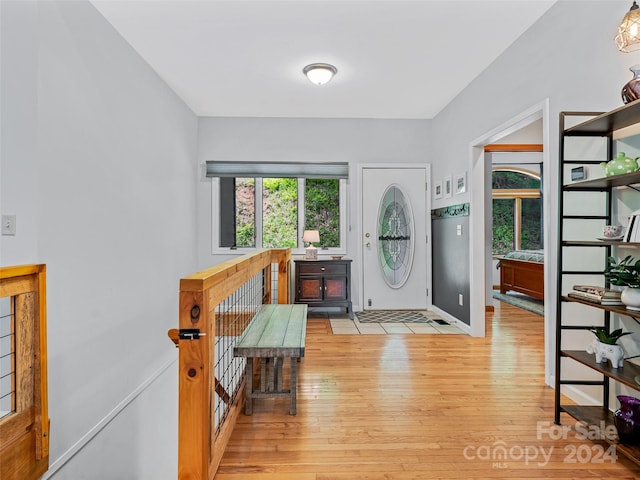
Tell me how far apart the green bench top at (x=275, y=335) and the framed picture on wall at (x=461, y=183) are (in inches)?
90.3

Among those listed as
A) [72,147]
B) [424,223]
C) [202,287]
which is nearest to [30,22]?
[72,147]

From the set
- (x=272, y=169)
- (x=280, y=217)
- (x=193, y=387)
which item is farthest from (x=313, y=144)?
(x=193, y=387)

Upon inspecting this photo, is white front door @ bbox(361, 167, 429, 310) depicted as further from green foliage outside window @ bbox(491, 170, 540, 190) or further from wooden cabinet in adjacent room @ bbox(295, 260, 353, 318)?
green foliage outside window @ bbox(491, 170, 540, 190)

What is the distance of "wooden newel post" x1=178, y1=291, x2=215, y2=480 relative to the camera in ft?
4.36

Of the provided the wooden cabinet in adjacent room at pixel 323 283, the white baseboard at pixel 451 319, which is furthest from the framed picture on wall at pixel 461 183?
the wooden cabinet in adjacent room at pixel 323 283

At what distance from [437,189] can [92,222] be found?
3.97 meters

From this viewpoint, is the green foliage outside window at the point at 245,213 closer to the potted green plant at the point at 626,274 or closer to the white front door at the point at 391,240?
the white front door at the point at 391,240

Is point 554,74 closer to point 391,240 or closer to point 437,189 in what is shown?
point 437,189

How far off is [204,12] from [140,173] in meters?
1.48

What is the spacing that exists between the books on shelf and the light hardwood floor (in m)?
0.76

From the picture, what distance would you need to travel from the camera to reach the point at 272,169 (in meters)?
5.13

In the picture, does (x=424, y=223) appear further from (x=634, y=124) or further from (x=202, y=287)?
(x=202, y=287)

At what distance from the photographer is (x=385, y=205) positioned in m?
5.23

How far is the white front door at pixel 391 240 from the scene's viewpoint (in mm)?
5211
